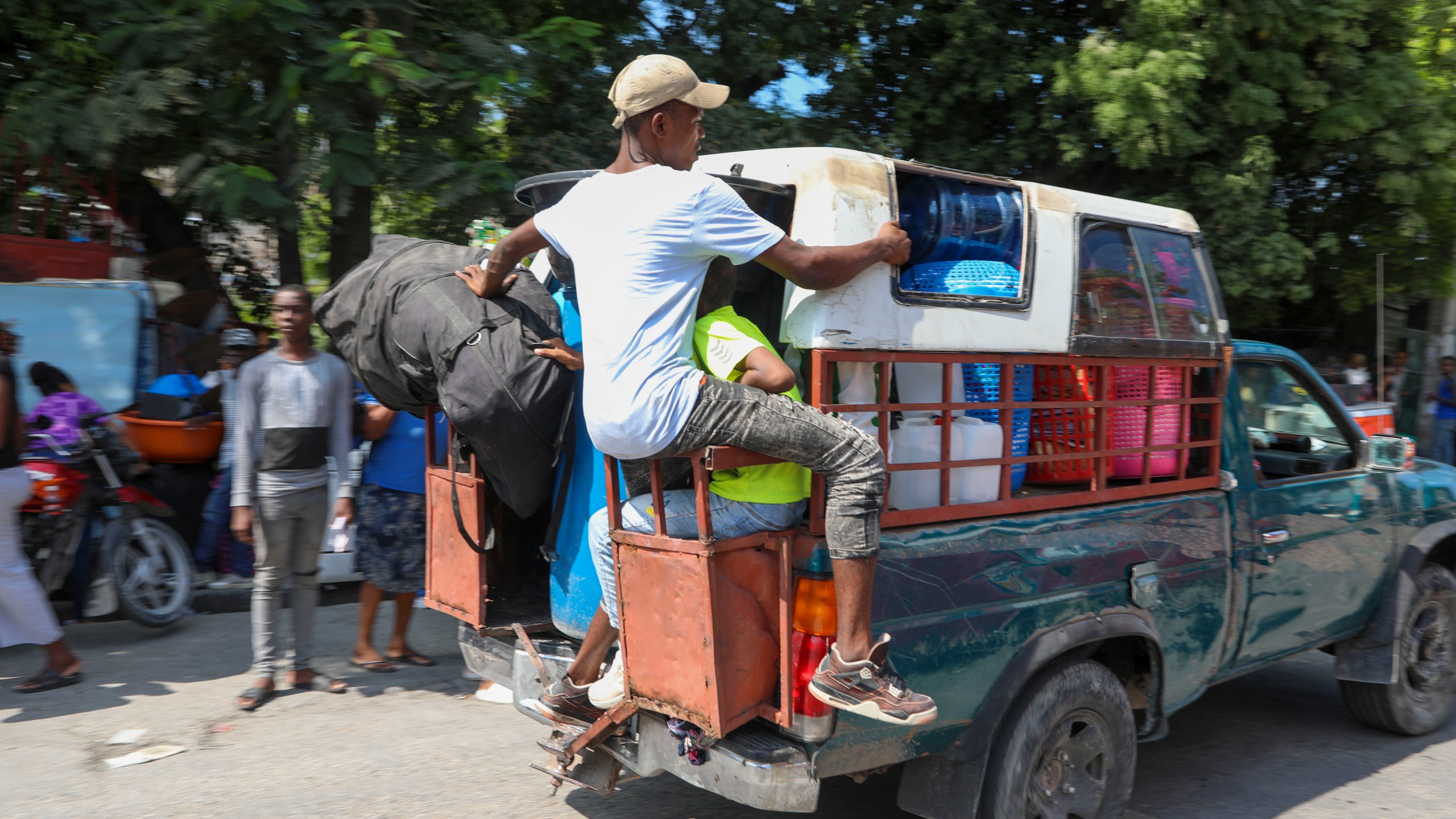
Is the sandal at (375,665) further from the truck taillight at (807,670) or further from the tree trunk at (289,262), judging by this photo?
the truck taillight at (807,670)

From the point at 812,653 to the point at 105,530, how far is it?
4.85 metres

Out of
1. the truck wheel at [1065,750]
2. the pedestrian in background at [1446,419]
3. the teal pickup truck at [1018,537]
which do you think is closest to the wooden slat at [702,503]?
A: the teal pickup truck at [1018,537]

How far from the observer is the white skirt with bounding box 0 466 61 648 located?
5.04 m

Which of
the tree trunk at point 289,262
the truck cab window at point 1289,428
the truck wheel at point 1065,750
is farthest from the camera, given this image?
the tree trunk at point 289,262

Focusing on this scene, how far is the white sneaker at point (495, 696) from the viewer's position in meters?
5.24

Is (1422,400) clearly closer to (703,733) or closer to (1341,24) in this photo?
(1341,24)

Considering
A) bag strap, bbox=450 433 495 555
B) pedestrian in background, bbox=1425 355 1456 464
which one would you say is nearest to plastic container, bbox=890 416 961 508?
bag strap, bbox=450 433 495 555

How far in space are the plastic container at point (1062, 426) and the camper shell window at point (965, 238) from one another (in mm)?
398

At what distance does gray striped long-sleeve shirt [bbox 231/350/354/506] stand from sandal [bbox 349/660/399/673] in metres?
1.10

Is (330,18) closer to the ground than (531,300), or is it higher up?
higher up

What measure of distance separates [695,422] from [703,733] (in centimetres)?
82

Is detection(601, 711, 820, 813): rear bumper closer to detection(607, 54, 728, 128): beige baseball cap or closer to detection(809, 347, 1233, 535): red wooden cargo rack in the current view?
A: detection(809, 347, 1233, 535): red wooden cargo rack

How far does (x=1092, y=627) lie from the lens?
338 cm

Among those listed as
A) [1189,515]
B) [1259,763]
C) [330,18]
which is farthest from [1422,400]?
[330,18]
